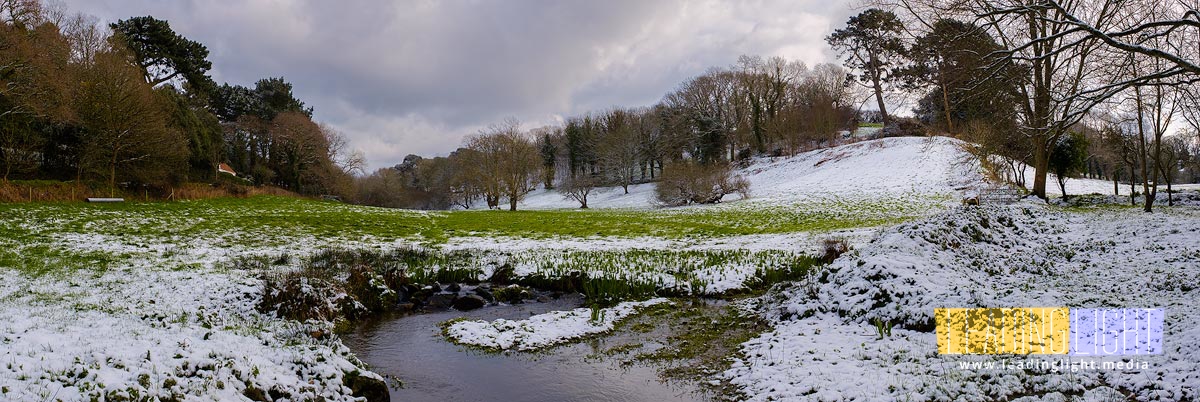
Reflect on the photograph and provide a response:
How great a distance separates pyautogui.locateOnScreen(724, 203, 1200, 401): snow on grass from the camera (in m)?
4.99

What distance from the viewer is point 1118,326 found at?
5863mm

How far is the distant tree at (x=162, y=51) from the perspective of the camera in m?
42.5

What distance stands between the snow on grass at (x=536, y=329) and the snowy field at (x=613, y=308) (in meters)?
0.05

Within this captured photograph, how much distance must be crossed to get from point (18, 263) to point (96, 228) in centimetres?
721

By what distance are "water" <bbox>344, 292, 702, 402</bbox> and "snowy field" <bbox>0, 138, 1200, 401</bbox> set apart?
598 mm

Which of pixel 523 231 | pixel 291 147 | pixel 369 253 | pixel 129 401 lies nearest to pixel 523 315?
pixel 129 401

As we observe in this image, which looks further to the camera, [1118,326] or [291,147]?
[291,147]

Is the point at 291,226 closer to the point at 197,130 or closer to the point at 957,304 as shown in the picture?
the point at 957,304

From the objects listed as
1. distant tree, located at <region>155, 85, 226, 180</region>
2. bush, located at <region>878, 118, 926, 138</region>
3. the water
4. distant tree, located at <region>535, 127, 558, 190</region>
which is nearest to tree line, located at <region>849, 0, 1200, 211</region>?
the water

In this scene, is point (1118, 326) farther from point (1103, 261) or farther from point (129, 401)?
point (129, 401)

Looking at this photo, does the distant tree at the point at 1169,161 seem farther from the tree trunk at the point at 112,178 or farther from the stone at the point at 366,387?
the tree trunk at the point at 112,178

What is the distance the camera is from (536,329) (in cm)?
880

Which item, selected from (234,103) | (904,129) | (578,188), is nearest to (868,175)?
(904,129)

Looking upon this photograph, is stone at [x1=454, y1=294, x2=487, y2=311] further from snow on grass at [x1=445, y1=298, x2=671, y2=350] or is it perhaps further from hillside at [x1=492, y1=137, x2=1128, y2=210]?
hillside at [x1=492, y1=137, x2=1128, y2=210]
